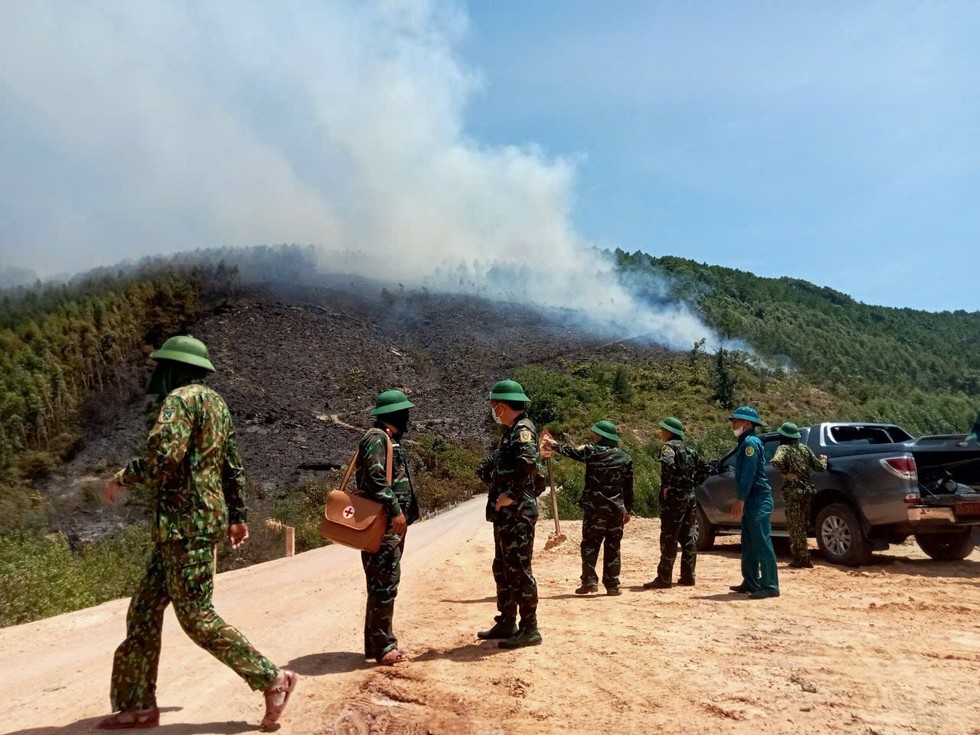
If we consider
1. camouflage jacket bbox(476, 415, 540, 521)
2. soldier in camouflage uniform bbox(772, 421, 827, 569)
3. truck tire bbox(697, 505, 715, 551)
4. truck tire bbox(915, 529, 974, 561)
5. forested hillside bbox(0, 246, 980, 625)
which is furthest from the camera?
forested hillside bbox(0, 246, 980, 625)

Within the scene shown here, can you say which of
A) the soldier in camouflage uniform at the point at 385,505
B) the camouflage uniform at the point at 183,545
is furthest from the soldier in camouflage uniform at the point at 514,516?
the camouflage uniform at the point at 183,545

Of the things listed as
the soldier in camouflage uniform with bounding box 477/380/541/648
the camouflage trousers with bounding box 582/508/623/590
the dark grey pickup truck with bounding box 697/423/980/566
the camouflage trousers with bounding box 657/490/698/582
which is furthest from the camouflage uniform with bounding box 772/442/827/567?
the soldier in camouflage uniform with bounding box 477/380/541/648

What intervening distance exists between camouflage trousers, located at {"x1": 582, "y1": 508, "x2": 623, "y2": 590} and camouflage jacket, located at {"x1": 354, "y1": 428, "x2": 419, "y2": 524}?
333 centimetres

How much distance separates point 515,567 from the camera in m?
5.60

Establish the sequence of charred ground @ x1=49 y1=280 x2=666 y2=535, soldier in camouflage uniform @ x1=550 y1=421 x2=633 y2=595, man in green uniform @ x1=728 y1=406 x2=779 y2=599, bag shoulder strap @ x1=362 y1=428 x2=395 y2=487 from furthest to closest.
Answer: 1. charred ground @ x1=49 y1=280 x2=666 y2=535
2. soldier in camouflage uniform @ x1=550 y1=421 x2=633 y2=595
3. man in green uniform @ x1=728 y1=406 x2=779 y2=599
4. bag shoulder strap @ x1=362 y1=428 x2=395 y2=487

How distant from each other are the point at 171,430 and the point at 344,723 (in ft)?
5.60

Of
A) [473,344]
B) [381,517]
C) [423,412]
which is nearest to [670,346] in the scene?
[473,344]

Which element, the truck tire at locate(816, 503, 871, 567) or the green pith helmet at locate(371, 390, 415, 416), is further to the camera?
the truck tire at locate(816, 503, 871, 567)

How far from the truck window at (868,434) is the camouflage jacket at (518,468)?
6406mm

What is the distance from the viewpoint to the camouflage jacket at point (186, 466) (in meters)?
3.68

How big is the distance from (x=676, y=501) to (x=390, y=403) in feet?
14.3

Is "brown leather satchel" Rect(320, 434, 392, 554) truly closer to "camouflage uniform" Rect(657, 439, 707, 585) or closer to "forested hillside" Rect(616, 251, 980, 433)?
"camouflage uniform" Rect(657, 439, 707, 585)

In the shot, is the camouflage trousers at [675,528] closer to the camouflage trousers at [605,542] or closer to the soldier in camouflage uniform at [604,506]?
the soldier in camouflage uniform at [604,506]

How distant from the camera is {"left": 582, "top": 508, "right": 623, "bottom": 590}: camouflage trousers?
8.16 metres
